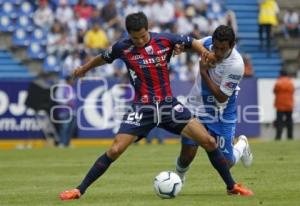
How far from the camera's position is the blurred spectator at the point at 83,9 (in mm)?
A: 29839

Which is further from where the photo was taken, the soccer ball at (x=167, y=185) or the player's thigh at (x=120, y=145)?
the soccer ball at (x=167, y=185)

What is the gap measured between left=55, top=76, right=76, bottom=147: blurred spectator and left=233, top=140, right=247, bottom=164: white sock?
42.5 feet

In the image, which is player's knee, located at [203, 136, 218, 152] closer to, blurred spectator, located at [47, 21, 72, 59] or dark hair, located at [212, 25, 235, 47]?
dark hair, located at [212, 25, 235, 47]

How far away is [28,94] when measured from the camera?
25750 millimetres

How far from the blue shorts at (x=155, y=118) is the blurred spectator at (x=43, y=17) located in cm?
1819

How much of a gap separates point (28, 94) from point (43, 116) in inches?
29.4

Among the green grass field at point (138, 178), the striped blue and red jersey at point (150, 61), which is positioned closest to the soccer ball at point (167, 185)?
the green grass field at point (138, 178)

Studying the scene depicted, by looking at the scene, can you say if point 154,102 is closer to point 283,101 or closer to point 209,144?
point 209,144

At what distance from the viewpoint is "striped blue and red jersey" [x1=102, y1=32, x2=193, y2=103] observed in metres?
11.4

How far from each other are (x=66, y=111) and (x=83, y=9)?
517cm

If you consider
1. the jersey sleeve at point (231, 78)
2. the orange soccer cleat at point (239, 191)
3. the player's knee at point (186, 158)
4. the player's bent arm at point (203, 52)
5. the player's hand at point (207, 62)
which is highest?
the player's bent arm at point (203, 52)

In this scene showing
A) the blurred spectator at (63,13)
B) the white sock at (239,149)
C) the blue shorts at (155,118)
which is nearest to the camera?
the blue shorts at (155,118)

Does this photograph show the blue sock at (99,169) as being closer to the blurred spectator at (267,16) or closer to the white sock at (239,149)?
the white sock at (239,149)

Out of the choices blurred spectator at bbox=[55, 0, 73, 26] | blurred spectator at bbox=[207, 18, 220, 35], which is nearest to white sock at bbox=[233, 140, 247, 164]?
blurred spectator at bbox=[55, 0, 73, 26]
